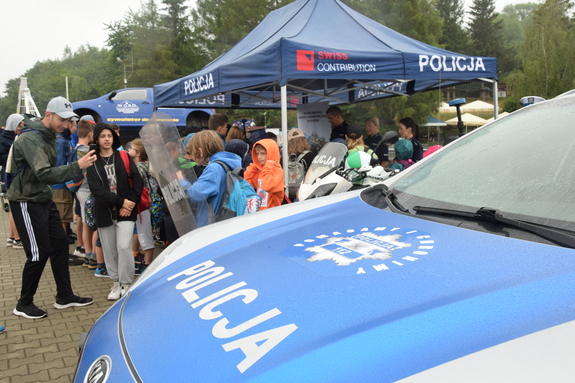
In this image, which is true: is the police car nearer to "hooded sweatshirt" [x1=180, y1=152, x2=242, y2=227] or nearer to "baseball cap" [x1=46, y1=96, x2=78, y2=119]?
"hooded sweatshirt" [x1=180, y1=152, x2=242, y2=227]

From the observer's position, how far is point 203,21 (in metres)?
39.3

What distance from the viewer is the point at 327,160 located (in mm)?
4645

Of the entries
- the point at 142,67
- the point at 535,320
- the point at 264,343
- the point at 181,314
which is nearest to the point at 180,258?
the point at 181,314

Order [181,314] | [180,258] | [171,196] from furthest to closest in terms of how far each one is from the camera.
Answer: [171,196], [180,258], [181,314]

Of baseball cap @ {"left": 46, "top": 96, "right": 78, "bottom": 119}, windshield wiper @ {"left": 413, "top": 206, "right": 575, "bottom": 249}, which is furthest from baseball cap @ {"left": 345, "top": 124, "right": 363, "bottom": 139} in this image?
windshield wiper @ {"left": 413, "top": 206, "right": 575, "bottom": 249}

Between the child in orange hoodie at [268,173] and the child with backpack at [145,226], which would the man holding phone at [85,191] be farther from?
the child in orange hoodie at [268,173]

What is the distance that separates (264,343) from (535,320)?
642 mm

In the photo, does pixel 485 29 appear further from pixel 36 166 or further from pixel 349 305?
pixel 349 305

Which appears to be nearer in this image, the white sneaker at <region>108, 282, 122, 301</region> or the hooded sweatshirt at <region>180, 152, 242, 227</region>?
the hooded sweatshirt at <region>180, 152, 242, 227</region>

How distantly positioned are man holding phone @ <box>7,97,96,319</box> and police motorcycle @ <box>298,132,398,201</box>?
1.96 m

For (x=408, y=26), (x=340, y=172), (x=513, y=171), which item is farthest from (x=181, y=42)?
(x=513, y=171)

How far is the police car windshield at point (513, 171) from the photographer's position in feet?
5.46

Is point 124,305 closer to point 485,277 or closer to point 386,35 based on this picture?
point 485,277

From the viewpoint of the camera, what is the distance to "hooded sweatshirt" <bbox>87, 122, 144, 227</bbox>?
4.33m
